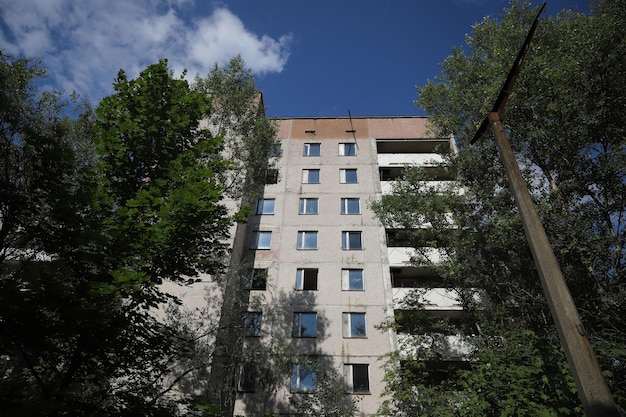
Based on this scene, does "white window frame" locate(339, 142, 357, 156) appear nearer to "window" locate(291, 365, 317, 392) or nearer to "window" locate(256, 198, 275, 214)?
"window" locate(256, 198, 275, 214)

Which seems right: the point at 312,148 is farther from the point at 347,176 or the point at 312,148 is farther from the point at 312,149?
the point at 347,176

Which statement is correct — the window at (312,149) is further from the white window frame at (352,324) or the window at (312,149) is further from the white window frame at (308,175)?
the white window frame at (352,324)

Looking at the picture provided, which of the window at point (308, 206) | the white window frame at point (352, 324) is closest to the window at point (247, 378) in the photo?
the white window frame at point (352, 324)

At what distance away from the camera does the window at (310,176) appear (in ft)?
81.8

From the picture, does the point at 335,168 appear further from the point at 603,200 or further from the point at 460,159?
the point at 603,200

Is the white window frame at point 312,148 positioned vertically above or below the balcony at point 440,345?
above

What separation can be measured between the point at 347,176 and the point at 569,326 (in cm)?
2189

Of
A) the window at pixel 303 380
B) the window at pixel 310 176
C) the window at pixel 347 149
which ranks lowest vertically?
the window at pixel 303 380

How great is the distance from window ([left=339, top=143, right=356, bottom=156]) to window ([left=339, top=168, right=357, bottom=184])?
1.78 meters

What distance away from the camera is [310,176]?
25.3 meters

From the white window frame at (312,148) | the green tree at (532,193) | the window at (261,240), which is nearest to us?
the green tree at (532,193)

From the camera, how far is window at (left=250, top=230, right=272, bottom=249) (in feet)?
71.1

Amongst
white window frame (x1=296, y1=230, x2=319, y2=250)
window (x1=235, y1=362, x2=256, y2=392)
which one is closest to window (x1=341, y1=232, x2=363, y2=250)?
white window frame (x1=296, y1=230, x2=319, y2=250)

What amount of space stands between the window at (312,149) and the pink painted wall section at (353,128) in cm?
73
